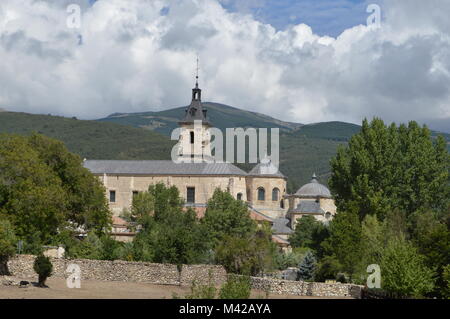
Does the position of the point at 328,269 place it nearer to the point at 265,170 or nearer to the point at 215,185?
the point at 215,185

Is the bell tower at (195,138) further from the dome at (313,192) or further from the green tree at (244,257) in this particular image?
the green tree at (244,257)

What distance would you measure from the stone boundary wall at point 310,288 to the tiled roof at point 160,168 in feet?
147

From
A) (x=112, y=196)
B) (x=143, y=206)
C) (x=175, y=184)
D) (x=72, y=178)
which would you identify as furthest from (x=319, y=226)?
(x=112, y=196)

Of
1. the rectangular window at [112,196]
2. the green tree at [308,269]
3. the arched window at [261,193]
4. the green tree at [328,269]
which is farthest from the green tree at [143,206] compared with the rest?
the green tree at [328,269]

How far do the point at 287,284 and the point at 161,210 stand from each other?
3297 centimetres

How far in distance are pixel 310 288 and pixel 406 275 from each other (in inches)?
250

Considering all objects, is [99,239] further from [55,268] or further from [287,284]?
[287,284]

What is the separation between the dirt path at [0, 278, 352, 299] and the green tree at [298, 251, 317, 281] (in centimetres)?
969

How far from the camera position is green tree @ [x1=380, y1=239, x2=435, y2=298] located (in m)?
33.2

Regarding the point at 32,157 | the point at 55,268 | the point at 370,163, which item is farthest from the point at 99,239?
the point at 370,163

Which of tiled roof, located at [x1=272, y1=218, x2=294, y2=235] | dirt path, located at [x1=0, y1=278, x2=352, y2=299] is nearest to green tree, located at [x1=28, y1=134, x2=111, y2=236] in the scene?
dirt path, located at [x1=0, y1=278, x2=352, y2=299]

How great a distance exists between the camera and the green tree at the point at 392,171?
57875 millimetres
